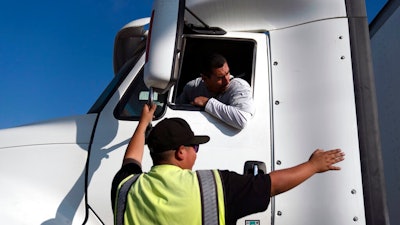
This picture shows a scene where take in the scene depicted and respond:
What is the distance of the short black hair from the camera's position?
346 cm

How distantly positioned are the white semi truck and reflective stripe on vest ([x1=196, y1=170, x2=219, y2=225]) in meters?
0.85

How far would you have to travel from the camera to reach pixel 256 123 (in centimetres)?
327

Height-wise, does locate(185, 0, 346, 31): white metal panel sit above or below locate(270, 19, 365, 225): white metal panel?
above

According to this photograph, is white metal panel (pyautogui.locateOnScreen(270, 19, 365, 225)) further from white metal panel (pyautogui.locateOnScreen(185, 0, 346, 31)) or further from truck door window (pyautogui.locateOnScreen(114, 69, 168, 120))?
truck door window (pyautogui.locateOnScreen(114, 69, 168, 120))

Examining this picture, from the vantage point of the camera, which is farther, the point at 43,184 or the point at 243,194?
the point at 43,184

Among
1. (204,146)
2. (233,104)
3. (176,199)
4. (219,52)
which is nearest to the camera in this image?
(176,199)

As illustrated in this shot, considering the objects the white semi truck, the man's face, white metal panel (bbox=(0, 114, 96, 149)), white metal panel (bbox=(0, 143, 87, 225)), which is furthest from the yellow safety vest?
the man's face

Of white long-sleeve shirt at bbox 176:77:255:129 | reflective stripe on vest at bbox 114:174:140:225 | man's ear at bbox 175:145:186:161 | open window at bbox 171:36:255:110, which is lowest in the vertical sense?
reflective stripe on vest at bbox 114:174:140:225

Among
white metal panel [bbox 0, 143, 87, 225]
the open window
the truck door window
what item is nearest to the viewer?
white metal panel [bbox 0, 143, 87, 225]

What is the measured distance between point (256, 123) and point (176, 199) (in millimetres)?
1303

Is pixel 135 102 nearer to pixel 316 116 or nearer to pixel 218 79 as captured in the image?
pixel 218 79

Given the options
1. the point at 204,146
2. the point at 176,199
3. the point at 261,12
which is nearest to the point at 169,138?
the point at 176,199

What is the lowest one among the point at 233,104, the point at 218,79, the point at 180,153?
the point at 180,153

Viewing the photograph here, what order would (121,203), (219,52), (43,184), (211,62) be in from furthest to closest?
(219,52)
(211,62)
(43,184)
(121,203)
